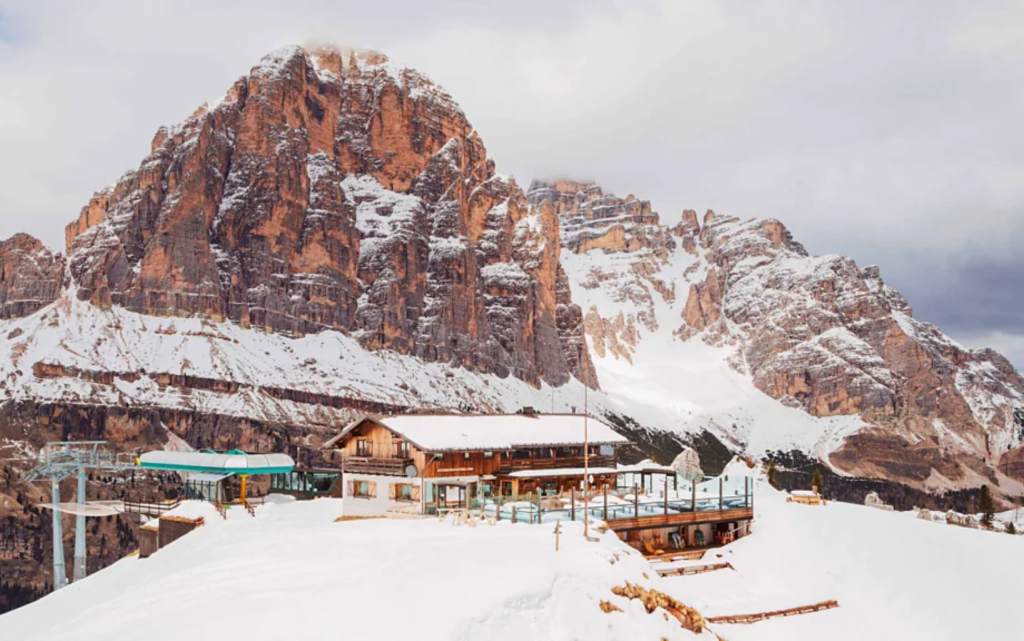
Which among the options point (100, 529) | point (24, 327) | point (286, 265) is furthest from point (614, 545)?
point (286, 265)

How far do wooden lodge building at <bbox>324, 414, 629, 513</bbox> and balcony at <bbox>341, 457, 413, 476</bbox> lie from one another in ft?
0.21

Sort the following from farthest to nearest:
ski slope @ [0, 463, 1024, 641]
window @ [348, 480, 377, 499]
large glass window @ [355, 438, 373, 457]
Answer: large glass window @ [355, 438, 373, 457], window @ [348, 480, 377, 499], ski slope @ [0, 463, 1024, 641]

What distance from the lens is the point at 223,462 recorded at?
5422 cm

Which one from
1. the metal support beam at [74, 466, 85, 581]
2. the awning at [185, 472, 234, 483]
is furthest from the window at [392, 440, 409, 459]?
the metal support beam at [74, 466, 85, 581]

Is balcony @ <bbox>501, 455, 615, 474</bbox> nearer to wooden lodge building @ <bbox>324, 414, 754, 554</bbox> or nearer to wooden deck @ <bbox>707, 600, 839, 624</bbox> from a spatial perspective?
wooden lodge building @ <bbox>324, 414, 754, 554</bbox>

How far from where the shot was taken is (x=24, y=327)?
517 feet

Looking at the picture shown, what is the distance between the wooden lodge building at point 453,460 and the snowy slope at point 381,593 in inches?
546

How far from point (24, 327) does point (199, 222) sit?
130ft

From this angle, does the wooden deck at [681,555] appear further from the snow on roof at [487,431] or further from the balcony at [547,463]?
the snow on roof at [487,431]

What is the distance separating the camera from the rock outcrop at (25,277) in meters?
163

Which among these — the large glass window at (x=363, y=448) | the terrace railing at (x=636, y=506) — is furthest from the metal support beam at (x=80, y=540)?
the terrace railing at (x=636, y=506)

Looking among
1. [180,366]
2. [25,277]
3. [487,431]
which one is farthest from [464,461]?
[25,277]

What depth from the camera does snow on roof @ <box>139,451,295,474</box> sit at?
5425cm

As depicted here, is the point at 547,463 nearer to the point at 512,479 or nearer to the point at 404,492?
the point at 512,479
